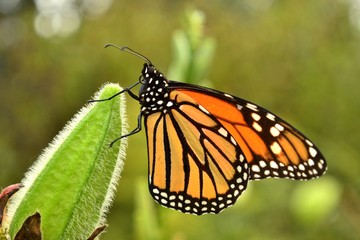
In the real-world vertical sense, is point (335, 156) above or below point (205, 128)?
above

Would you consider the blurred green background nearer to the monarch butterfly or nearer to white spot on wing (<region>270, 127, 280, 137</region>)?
the monarch butterfly

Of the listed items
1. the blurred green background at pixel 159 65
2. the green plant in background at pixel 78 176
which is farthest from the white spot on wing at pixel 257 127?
the blurred green background at pixel 159 65

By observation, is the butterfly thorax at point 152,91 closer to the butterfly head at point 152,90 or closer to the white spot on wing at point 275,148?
the butterfly head at point 152,90

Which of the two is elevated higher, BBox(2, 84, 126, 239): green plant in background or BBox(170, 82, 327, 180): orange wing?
BBox(170, 82, 327, 180): orange wing

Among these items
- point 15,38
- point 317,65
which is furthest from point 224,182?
point 15,38

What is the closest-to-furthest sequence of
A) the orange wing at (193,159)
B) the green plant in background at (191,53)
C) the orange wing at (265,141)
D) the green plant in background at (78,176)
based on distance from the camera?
1. the green plant in background at (78,176)
2. the orange wing at (193,159)
3. the orange wing at (265,141)
4. the green plant in background at (191,53)

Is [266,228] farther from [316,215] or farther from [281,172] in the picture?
[281,172]

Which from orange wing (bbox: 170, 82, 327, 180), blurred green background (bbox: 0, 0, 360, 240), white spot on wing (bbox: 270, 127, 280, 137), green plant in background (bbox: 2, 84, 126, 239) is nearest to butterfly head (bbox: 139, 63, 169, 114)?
orange wing (bbox: 170, 82, 327, 180)
